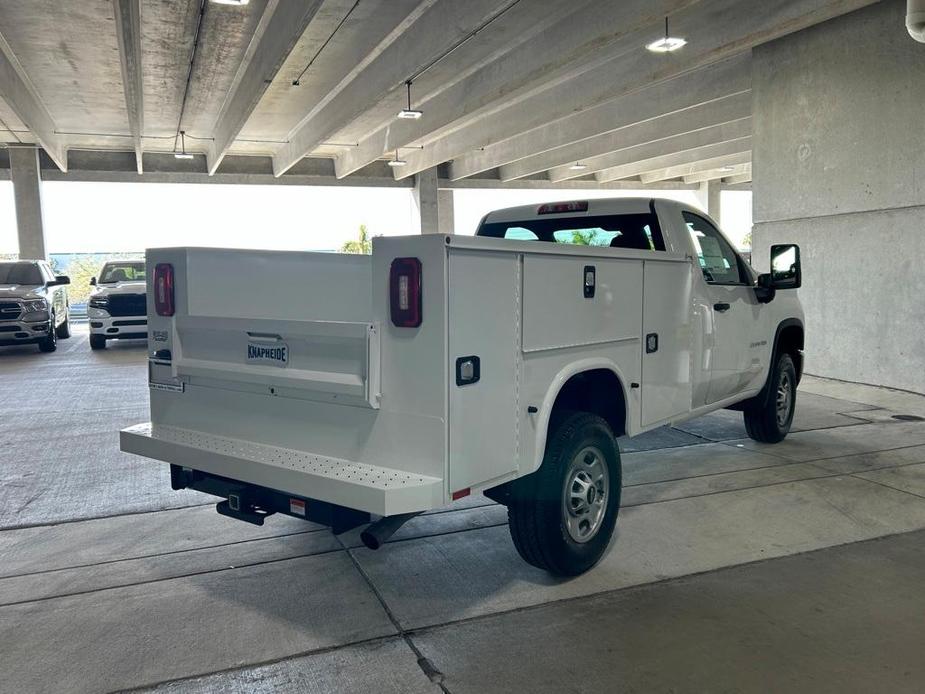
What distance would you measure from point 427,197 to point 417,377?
25279 mm

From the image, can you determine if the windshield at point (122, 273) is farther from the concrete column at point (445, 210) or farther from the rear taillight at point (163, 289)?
the rear taillight at point (163, 289)

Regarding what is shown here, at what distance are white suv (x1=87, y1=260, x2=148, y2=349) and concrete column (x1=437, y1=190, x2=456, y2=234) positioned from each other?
13538mm

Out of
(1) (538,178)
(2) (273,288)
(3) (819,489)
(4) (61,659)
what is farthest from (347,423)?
(1) (538,178)

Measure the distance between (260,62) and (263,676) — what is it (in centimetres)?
1202

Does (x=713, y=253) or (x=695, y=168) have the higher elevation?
(x=695, y=168)

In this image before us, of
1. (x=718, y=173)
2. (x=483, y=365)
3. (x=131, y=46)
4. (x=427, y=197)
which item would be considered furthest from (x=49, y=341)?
(x=718, y=173)

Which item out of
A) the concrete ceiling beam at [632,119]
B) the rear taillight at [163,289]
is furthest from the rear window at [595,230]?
the concrete ceiling beam at [632,119]

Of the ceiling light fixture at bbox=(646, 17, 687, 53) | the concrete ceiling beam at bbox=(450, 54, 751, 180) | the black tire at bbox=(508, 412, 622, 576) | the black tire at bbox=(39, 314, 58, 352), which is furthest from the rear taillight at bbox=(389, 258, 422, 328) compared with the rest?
the black tire at bbox=(39, 314, 58, 352)

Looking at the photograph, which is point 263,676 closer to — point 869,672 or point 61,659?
point 61,659

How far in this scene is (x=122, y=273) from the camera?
Result: 54.4 feet

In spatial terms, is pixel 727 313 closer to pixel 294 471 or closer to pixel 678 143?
pixel 294 471

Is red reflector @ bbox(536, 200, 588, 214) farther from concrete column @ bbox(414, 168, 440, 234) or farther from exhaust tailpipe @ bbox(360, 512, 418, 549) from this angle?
concrete column @ bbox(414, 168, 440, 234)

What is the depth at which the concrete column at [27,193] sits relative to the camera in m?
22.5

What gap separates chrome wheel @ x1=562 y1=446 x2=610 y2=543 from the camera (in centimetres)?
377
